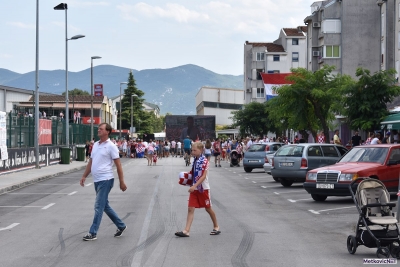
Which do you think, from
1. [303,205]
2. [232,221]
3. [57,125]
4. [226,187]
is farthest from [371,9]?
[232,221]

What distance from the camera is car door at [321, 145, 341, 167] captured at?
83.7ft

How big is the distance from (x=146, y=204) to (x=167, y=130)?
56.4 m

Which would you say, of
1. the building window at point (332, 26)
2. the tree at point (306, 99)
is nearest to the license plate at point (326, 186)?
the tree at point (306, 99)

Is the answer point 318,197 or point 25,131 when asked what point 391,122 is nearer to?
point 318,197

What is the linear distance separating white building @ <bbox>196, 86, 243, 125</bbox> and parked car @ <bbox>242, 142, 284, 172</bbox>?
116 metres

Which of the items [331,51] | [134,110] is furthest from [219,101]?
[331,51]

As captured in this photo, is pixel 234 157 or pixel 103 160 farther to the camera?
pixel 234 157

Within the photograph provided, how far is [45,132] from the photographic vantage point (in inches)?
1746

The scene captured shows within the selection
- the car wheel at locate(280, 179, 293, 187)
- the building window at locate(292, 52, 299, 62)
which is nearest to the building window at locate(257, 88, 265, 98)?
the building window at locate(292, 52, 299, 62)

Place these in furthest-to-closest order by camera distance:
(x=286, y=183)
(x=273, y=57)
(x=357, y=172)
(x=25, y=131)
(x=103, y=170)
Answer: (x=273, y=57), (x=25, y=131), (x=286, y=183), (x=357, y=172), (x=103, y=170)

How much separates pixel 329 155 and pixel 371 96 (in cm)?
1059

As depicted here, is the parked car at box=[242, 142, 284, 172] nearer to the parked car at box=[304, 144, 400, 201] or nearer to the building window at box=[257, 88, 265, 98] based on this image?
the parked car at box=[304, 144, 400, 201]

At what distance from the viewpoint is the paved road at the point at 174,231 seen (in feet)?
32.8

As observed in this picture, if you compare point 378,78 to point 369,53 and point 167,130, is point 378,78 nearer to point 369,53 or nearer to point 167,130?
point 369,53
